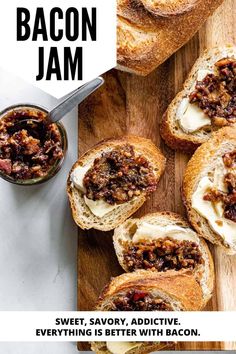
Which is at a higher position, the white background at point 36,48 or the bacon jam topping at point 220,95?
the white background at point 36,48

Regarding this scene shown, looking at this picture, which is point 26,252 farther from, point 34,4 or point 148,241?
point 34,4

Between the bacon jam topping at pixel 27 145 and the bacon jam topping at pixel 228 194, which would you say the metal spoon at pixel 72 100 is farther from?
the bacon jam topping at pixel 228 194

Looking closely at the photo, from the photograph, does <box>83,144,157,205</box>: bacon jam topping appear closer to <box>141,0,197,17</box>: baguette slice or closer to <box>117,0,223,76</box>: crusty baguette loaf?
<box>117,0,223,76</box>: crusty baguette loaf

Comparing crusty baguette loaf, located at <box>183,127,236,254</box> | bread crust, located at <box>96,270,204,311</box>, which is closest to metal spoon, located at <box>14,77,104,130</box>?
crusty baguette loaf, located at <box>183,127,236,254</box>

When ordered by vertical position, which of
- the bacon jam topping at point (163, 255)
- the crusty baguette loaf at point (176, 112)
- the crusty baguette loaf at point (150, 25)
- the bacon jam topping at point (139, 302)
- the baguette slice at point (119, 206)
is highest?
the crusty baguette loaf at point (150, 25)

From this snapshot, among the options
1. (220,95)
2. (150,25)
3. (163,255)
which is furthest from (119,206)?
(150,25)

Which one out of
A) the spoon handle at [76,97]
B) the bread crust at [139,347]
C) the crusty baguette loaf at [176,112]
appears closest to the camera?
the spoon handle at [76,97]

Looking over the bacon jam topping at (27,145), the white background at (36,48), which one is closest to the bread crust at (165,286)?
the bacon jam topping at (27,145)
